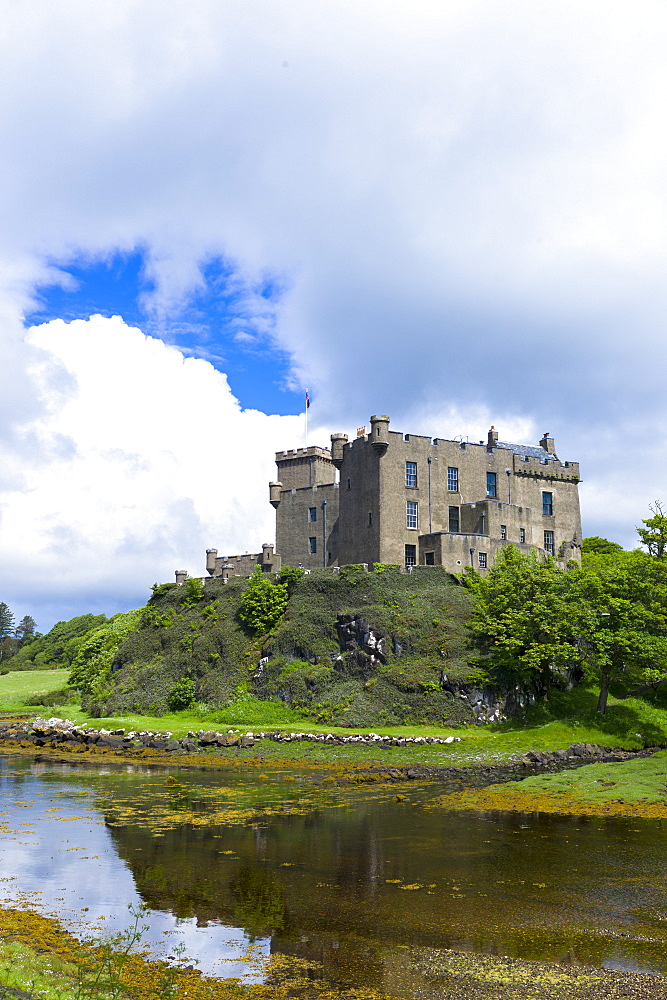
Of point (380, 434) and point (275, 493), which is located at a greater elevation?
point (380, 434)

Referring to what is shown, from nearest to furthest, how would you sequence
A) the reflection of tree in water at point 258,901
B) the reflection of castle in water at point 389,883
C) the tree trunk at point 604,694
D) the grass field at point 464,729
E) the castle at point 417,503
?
the reflection of castle in water at point 389,883
the reflection of tree in water at point 258,901
the grass field at point 464,729
the tree trunk at point 604,694
the castle at point 417,503

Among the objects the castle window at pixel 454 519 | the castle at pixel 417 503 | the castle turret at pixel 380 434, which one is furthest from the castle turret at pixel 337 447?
the castle window at pixel 454 519

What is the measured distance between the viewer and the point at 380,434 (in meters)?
69.3

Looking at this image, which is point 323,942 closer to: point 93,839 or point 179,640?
point 93,839

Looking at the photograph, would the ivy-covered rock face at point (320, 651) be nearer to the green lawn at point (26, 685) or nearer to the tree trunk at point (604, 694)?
the tree trunk at point (604, 694)

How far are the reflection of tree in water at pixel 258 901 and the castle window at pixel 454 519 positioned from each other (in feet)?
178

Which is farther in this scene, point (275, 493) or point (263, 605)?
point (275, 493)

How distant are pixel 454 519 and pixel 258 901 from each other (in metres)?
57.4

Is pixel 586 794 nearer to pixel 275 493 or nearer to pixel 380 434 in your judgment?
pixel 380 434

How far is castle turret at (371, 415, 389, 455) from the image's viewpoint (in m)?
69.1

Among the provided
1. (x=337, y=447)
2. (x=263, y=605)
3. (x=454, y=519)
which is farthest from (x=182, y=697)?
(x=454, y=519)

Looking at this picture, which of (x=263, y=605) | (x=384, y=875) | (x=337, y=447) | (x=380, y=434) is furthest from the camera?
(x=337, y=447)

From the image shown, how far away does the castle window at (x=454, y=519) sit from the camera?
2869 inches

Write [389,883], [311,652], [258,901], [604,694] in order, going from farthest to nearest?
[311,652], [604,694], [389,883], [258,901]
